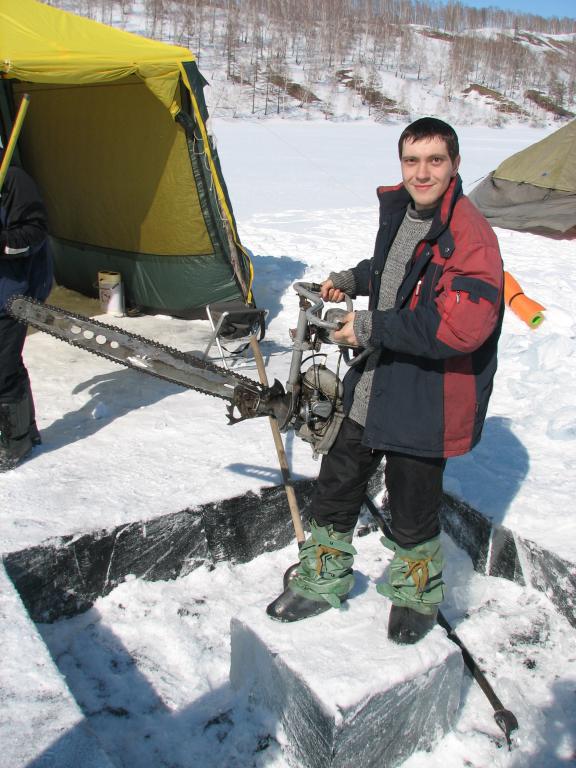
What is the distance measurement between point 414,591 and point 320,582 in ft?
1.14

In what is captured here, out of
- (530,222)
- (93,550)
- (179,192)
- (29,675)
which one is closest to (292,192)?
(530,222)

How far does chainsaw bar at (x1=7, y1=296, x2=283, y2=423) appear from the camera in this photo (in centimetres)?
249

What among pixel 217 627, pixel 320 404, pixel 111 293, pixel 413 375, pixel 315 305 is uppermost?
pixel 315 305

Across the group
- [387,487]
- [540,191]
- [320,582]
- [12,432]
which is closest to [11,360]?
[12,432]

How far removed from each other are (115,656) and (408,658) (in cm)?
126

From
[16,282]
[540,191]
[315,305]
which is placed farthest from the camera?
[540,191]

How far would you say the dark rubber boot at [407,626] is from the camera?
2.35 m

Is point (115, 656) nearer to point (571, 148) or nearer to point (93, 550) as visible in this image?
point (93, 550)

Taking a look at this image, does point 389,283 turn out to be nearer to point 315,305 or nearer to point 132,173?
point 315,305

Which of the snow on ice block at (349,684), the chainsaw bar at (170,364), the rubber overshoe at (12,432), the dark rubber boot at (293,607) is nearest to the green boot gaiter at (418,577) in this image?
the snow on ice block at (349,684)

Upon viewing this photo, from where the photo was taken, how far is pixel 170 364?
2.52 meters

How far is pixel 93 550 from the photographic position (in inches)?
118

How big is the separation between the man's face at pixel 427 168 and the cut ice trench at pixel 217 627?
1.54 meters

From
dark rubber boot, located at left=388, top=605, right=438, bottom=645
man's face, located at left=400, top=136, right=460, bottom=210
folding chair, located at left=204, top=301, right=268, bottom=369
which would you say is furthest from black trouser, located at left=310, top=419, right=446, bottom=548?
folding chair, located at left=204, top=301, right=268, bottom=369
